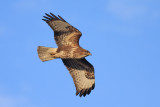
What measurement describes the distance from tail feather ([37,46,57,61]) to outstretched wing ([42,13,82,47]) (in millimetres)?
400

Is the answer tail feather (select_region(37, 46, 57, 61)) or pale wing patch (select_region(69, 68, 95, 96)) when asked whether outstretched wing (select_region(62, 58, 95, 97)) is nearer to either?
pale wing patch (select_region(69, 68, 95, 96))

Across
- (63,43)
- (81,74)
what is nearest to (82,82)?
(81,74)

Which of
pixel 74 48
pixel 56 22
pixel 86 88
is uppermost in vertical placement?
pixel 56 22

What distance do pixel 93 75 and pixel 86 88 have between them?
25.0 inches

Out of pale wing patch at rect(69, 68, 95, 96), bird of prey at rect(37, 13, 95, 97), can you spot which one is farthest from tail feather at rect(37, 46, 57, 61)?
pale wing patch at rect(69, 68, 95, 96)

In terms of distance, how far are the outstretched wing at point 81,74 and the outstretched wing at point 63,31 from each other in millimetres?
1145

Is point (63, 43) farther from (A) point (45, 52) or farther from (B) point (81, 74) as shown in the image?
(B) point (81, 74)

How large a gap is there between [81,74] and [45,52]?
1.99 meters

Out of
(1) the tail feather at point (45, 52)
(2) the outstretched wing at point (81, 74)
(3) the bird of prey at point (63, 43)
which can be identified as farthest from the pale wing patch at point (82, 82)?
(1) the tail feather at point (45, 52)

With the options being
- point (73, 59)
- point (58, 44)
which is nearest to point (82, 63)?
point (73, 59)

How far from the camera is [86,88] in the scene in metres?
15.8

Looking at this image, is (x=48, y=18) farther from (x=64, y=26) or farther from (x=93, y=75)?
(x=93, y=75)

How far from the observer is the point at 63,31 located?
1481cm

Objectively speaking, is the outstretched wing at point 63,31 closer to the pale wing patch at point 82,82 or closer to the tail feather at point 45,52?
the tail feather at point 45,52
